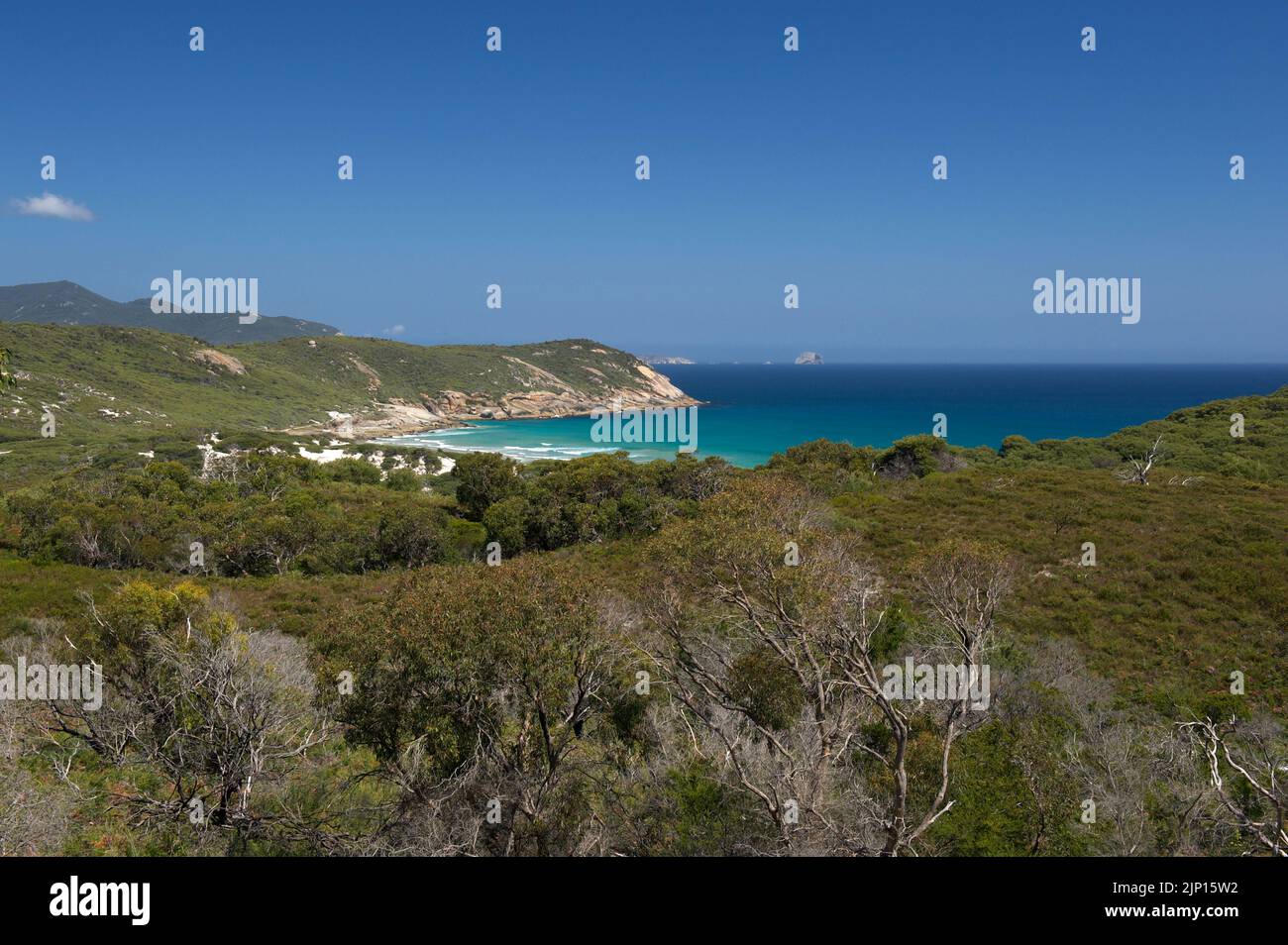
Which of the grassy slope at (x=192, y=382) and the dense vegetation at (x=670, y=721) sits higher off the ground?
the grassy slope at (x=192, y=382)

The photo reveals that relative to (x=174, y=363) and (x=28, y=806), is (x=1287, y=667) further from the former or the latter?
(x=174, y=363)

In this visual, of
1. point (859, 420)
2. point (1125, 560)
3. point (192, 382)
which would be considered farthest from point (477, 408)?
point (1125, 560)

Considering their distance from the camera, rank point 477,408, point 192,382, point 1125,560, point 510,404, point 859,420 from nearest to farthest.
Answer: point 1125,560, point 192,382, point 859,420, point 477,408, point 510,404

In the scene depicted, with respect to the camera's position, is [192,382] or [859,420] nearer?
[192,382]

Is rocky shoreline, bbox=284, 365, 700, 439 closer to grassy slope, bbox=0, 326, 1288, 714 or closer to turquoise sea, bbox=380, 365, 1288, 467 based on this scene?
turquoise sea, bbox=380, 365, 1288, 467

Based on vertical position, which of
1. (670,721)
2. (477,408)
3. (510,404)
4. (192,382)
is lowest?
(670,721)

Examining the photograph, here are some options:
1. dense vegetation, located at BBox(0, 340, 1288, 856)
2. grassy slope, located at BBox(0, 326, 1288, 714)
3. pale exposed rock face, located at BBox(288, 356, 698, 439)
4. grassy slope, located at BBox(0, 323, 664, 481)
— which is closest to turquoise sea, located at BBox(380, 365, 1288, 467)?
pale exposed rock face, located at BBox(288, 356, 698, 439)

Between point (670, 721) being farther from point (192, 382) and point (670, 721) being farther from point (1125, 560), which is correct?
point (192, 382)

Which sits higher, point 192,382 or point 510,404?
point 192,382

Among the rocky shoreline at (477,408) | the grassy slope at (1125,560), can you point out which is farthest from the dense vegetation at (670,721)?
the rocky shoreline at (477,408)

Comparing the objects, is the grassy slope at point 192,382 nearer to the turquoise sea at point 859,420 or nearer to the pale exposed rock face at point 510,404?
the pale exposed rock face at point 510,404

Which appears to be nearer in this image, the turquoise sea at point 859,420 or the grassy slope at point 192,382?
the grassy slope at point 192,382
